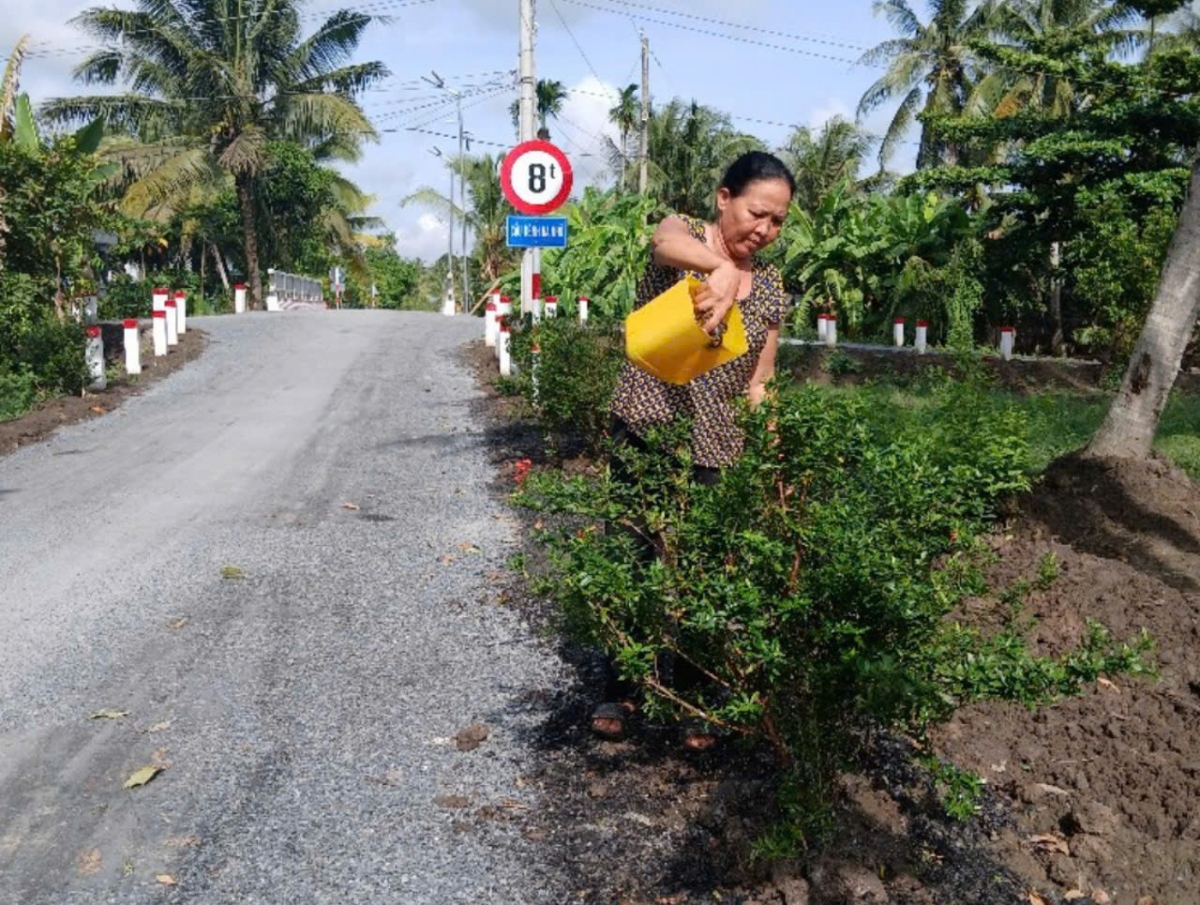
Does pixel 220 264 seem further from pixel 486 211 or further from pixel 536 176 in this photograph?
pixel 536 176

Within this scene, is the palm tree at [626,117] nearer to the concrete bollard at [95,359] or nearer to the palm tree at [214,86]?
the palm tree at [214,86]

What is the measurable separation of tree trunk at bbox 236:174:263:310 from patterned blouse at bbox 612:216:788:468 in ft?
113

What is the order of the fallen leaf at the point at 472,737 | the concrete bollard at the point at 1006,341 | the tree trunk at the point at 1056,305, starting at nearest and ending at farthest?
the fallen leaf at the point at 472,737, the concrete bollard at the point at 1006,341, the tree trunk at the point at 1056,305

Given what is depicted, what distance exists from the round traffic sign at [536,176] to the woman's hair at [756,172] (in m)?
8.34

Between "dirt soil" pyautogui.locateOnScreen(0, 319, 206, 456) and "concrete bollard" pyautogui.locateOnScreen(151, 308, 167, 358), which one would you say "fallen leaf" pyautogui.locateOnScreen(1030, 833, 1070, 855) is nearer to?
"dirt soil" pyautogui.locateOnScreen(0, 319, 206, 456)

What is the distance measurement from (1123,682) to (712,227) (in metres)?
2.18

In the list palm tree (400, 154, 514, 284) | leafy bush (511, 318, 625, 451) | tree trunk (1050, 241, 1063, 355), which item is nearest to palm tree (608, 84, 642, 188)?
palm tree (400, 154, 514, 284)

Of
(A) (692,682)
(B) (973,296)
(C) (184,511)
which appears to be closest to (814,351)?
(B) (973,296)

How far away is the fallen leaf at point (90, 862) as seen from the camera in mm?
3352

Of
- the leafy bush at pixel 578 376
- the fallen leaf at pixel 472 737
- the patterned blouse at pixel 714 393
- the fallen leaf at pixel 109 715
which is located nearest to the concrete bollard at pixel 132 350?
the leafy bush at pixel 578 376

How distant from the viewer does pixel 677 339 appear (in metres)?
3.33

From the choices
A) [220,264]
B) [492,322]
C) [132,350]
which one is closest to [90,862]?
[132,350]

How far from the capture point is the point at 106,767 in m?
4.04

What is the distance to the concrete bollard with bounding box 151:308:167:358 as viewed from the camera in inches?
703
